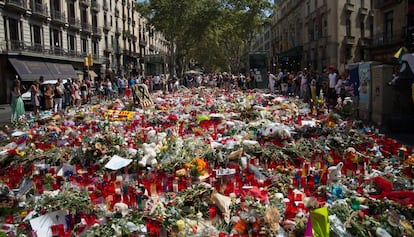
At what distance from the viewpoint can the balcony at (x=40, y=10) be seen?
31.7 meters

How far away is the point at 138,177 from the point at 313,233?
304cm

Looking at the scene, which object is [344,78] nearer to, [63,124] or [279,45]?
[63,124]

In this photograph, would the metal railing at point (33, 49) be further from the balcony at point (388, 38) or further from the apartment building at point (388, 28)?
the balcony at point (388, 38)

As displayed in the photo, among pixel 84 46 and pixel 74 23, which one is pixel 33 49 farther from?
pixel 84 46

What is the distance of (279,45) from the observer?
6456 centimetres

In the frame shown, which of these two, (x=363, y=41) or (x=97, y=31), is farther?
(x=97, y=31)

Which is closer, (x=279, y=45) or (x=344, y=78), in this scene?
(x=344, y=78)

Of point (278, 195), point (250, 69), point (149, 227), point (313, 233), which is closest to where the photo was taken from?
point (313, 233)

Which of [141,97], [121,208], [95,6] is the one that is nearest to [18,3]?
[95,6]

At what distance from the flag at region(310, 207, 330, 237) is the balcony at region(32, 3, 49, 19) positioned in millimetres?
33830

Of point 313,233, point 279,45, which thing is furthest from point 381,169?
point 279,45

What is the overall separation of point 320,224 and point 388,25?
107 ft

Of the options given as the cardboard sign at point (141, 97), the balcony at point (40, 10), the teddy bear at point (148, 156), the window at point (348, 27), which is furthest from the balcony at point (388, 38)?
the balcony at point (40, 10)

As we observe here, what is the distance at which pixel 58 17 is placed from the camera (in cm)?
3616
